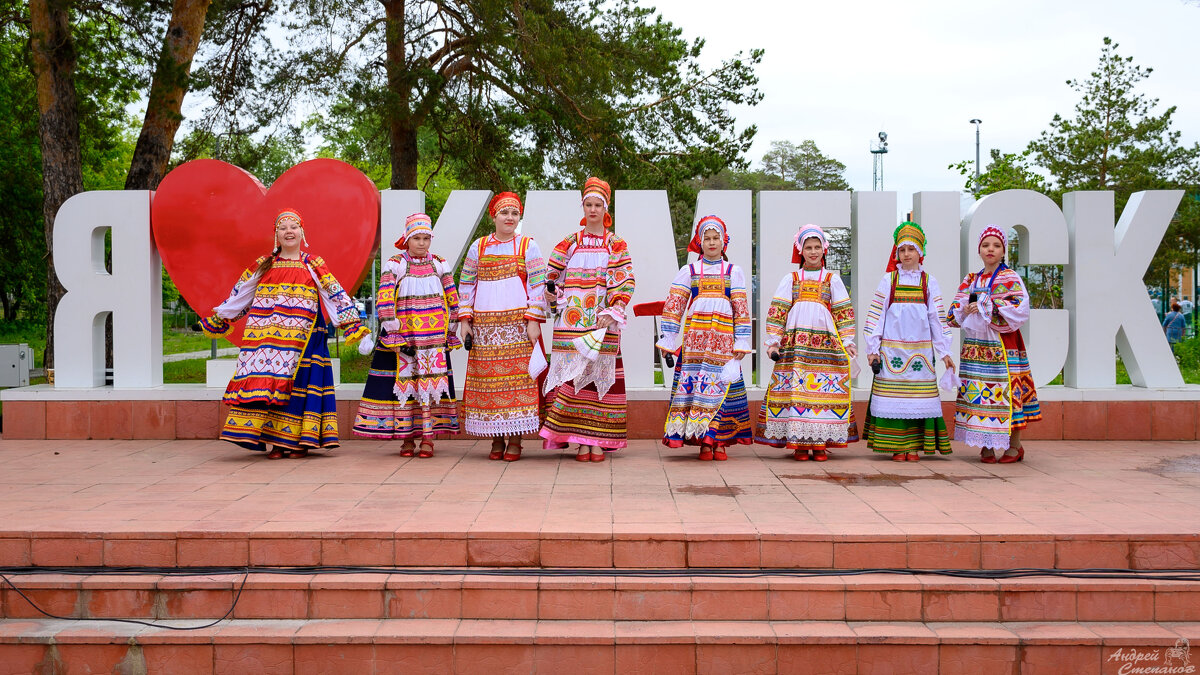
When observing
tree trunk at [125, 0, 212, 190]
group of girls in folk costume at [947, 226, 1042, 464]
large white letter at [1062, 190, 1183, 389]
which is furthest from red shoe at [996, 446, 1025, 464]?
tree trunk at [125, 0, 212, 190]

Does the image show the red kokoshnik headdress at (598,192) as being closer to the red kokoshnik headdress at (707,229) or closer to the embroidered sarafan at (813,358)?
the red kokoshnik headdress at (707,229)

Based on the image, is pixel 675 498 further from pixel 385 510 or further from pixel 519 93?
pixel 519 93

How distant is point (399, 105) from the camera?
10.6m

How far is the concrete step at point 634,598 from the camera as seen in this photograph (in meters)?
4.07

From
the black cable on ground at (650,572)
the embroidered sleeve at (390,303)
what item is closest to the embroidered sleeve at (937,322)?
the black cable on ground at (650,572)

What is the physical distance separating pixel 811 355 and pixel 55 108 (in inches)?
370

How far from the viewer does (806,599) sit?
407cm

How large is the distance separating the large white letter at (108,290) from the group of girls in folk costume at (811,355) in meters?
5.36

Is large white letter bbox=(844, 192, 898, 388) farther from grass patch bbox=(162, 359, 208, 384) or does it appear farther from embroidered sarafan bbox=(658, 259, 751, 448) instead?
grass patch bbox=(162, 359, 208, 384)

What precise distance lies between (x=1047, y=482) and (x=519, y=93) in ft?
27.1

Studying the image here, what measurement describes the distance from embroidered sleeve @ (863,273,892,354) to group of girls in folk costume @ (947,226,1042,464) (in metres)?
0.52

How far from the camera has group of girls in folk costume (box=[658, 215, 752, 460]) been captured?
6.45 m

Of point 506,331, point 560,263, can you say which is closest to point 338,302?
point 506,331

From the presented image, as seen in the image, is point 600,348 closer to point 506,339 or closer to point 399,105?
point 506,339
